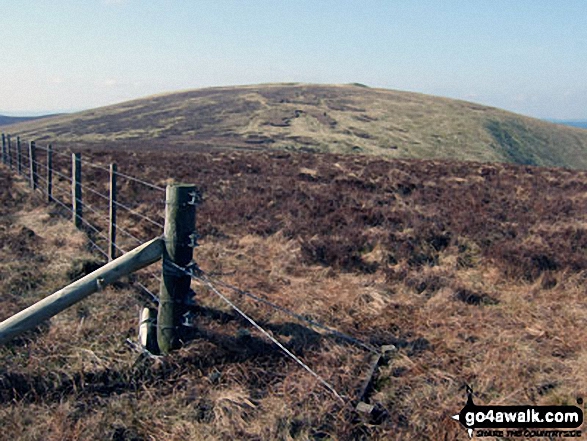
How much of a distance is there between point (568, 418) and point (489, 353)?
3.54 ft

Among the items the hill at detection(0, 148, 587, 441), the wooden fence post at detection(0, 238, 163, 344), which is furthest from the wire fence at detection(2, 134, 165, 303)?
the wooden fence post at detection(0, 238, 163, 344)

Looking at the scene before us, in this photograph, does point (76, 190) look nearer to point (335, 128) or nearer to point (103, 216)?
point (103, 216)

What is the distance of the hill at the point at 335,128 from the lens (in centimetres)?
5553

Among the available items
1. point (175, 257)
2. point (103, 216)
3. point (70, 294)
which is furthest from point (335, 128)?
point (70, 294)

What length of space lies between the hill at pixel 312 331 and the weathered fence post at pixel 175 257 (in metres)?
0.25

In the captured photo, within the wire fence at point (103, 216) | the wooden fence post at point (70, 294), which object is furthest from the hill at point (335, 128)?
the wooden fence post at point (70, 294)

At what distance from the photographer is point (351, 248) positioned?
314 inches

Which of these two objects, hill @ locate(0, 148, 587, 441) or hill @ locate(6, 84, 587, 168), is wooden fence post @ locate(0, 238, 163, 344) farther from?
hill @ locate(6, 84, 587, 168)

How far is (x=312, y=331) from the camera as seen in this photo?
16.1 feet

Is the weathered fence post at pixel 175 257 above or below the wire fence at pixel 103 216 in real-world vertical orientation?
above

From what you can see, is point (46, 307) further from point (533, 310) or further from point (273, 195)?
point (273, 195)

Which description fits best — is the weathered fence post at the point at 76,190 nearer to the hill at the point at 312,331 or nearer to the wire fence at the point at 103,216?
the wire fence at the point at 103,216

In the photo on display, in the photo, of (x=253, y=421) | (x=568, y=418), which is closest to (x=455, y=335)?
(x=568, y=418)

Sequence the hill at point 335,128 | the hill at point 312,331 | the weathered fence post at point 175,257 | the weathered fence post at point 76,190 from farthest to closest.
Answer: the hill at point 335,128
the weathered fence post at point 76,190
the weathered fence post at point 175,257
the hill at point 312,331
